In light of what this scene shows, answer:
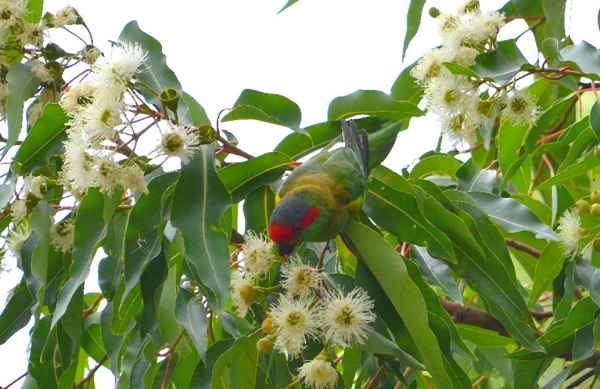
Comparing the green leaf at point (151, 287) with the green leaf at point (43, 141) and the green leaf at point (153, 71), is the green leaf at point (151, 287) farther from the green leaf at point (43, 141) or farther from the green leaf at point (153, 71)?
the green leaf at point (43, 141)

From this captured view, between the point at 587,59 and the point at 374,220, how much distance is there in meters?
0.58

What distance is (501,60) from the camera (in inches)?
71.8

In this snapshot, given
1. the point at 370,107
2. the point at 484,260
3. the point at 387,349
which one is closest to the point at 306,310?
the point at 387,349

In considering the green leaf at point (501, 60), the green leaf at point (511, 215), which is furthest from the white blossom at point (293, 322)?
the green leaf at point (501, 60)

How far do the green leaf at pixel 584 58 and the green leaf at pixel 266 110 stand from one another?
590 millimetres

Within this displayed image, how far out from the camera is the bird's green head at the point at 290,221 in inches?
69.1

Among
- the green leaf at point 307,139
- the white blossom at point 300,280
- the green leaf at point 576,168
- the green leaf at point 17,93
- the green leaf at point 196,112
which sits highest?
the green leaf at point 17,93

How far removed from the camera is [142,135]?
1609 mm

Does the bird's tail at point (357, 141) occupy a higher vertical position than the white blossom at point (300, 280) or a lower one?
higher

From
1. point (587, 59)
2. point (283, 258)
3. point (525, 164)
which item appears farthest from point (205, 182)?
point (525, 164)

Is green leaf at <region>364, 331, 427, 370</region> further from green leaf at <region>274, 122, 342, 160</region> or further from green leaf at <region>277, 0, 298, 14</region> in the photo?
green leaf at <region>277, 0, 298, 14</region>

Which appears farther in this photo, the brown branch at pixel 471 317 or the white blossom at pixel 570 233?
the brown branch at pixel 471 317

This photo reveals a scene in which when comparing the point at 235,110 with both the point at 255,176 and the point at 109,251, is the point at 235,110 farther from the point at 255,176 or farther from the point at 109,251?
the point at 109,251

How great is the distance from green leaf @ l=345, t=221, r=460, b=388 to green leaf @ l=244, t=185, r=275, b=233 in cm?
30
